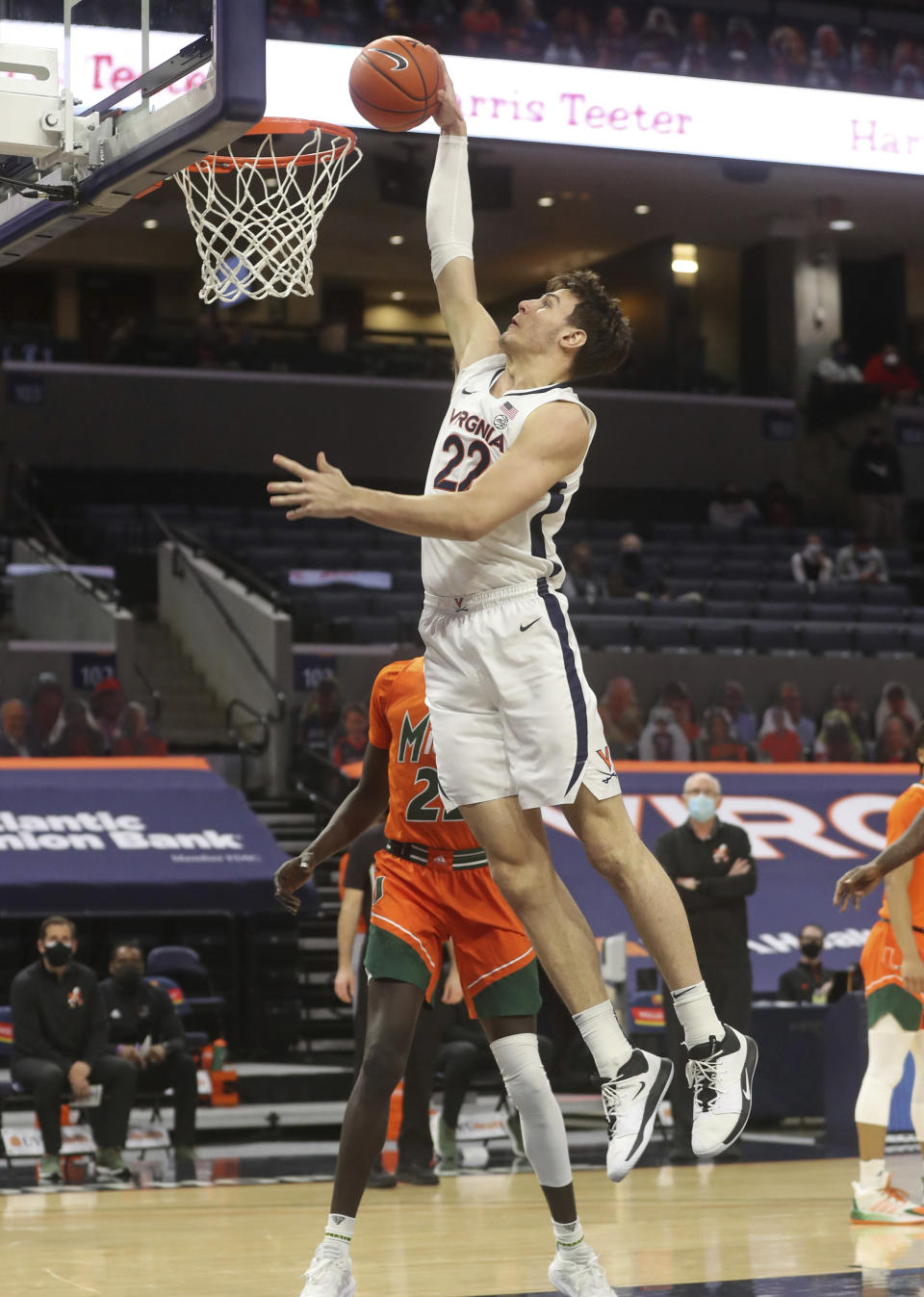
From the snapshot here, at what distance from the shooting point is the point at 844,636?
767 inches

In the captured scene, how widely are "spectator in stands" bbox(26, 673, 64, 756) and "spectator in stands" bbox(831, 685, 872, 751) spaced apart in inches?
299

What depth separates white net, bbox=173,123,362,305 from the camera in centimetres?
643

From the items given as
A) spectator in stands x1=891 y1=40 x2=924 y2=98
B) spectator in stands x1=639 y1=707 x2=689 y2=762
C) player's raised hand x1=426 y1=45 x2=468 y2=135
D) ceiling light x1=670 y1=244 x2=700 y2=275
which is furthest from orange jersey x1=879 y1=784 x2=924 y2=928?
ceiling light x1=670 y1=244 x2=700 y2=275

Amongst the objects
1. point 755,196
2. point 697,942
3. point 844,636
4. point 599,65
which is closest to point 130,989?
point 697,942

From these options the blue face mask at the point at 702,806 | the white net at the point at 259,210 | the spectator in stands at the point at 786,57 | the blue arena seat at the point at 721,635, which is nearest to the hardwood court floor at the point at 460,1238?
the blue face mask at the point at 702,806

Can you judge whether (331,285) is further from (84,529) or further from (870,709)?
(870,709)

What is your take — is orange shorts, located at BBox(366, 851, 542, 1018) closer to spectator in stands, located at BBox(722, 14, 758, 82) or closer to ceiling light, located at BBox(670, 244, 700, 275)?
spectator in stands, located at BBox(722, 14, 758, 82)

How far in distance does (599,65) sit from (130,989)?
14.0 m

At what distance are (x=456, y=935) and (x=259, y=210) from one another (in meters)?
2.98

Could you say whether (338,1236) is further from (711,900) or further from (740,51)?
(740,51)

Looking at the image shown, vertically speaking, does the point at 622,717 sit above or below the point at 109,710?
below

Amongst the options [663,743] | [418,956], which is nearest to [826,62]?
[663,743]

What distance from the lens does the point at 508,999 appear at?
5465mm

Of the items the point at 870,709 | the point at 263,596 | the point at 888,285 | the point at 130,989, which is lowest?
the point at 130,989
